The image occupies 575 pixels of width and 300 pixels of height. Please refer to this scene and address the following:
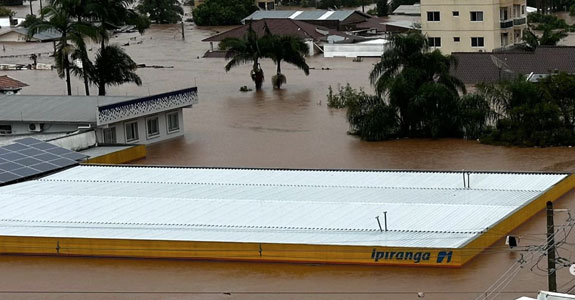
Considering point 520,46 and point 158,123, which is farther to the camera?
point 520,46

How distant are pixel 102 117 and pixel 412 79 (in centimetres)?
989

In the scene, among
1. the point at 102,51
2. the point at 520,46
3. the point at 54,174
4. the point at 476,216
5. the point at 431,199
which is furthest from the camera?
the point at 520,46

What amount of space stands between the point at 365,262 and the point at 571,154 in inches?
551

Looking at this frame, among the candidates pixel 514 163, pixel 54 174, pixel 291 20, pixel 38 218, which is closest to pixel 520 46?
pixel 291 20

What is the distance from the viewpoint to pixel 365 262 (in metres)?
25.6

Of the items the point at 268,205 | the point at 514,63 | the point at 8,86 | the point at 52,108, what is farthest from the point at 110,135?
the point at 514,63

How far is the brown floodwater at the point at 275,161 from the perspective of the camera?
2456cm

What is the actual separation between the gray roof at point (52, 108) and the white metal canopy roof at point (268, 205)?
24.4 feet

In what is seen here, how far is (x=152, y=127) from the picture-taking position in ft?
140

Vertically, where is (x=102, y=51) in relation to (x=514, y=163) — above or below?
above

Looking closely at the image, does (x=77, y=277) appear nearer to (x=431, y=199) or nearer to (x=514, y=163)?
(x=431, y=199)

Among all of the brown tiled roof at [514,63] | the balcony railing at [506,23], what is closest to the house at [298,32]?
the balcony railing at [506,23]

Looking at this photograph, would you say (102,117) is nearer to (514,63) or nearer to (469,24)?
(514,63)

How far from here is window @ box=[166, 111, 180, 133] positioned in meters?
43.5
